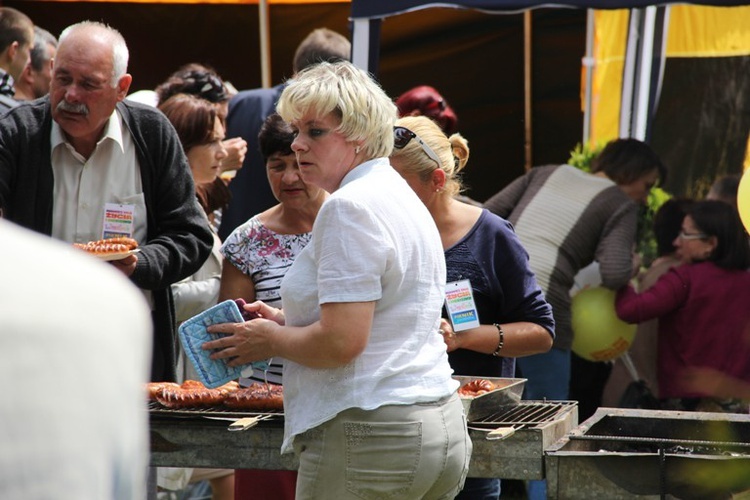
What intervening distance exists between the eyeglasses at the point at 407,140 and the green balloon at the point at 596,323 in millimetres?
2391

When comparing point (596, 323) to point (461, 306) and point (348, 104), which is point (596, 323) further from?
point (348, 104)

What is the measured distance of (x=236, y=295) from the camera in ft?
11.4

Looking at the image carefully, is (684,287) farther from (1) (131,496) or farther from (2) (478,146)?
(1) (131,496)

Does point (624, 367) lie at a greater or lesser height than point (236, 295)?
lesser

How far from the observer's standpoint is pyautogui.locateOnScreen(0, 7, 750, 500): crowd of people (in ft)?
2.41

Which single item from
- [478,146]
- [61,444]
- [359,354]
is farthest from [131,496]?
[478,146]

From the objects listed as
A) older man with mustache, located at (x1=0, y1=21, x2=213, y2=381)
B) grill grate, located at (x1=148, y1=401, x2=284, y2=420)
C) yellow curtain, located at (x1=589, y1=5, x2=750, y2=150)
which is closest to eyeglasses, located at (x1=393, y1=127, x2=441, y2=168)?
older man with mustache, located at (x1=0, y1=21, x2=213, y2=381)

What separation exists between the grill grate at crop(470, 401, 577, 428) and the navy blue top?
22cm

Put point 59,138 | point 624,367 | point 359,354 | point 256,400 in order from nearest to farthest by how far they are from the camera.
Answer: point 359,354, point 256,400, point 59,138, point 624,367

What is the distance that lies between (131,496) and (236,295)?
273 centimetres

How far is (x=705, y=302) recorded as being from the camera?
17.5 feet

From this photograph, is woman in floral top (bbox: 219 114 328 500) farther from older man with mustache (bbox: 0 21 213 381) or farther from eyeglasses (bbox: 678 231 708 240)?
eyeglasses (bbox: 678 231 708 240)

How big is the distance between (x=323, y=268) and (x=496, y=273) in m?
1.16

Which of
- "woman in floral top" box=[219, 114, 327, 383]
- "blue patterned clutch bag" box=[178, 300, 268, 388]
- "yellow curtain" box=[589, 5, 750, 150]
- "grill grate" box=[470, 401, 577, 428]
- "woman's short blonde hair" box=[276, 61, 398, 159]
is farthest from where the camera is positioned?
"yellow curtain" box=[589, 5, 750, 150]
